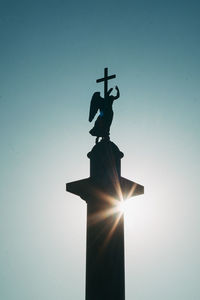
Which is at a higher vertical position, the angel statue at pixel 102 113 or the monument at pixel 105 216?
the angel statue at pixel 102 113

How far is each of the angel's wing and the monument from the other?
685 mm

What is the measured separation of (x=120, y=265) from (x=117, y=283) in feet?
1.26

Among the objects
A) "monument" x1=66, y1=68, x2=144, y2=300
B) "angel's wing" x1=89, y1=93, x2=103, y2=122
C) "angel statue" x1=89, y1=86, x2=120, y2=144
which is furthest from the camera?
"angel's wing" x1=89, y1=93, x2=103, y2=122

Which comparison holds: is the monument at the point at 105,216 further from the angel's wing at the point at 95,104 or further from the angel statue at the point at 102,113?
the angel's wing at the point at 95,104

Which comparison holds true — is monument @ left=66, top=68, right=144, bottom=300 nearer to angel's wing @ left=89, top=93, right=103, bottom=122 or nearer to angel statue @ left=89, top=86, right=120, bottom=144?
angel statue @ left=89, top=86, right=120, bottom=144

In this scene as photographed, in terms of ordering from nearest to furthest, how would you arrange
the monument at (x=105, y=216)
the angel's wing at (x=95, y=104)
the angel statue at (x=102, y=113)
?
the monument at (x=105, y=216)
the angel statue at (x=102, y=113)
the angel's wing at (x=95, y=104)

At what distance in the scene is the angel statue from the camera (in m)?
10.4

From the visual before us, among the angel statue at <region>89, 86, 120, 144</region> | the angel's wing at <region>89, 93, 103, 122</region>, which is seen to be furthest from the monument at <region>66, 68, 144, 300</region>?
the angel's wing at <region>89, 93, 103, 122</region>

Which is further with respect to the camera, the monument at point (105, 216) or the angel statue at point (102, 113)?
the angel statue at point (102, 113)

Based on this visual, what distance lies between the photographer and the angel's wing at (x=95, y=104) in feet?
35.4

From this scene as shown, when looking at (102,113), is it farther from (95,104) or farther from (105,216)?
(105,216)

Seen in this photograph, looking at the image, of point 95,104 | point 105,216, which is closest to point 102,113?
point 95,104

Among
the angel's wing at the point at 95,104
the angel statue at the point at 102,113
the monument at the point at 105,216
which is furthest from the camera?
the angel's wing at the point at 95,104

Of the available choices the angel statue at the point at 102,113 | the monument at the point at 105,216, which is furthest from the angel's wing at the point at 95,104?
the monument at the point at 105,216
